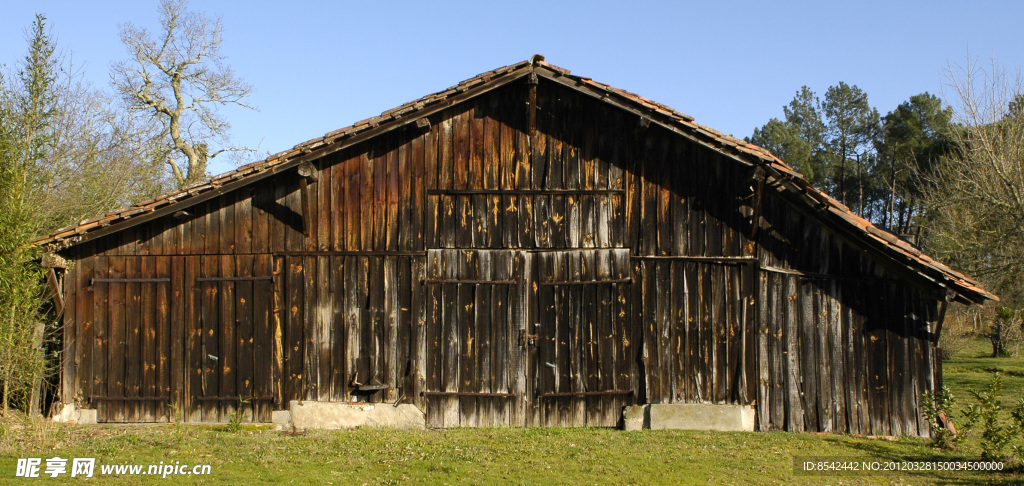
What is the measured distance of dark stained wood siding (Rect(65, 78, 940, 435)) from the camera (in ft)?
39.8

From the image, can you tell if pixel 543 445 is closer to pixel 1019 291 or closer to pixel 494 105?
pixel 494 105

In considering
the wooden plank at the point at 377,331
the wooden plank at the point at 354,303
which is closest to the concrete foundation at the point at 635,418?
the wooden plank at the point at 377,331

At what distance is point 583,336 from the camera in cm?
1233

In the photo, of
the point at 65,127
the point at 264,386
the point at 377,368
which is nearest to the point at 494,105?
the point at 377,368

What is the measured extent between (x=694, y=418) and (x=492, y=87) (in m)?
5.74

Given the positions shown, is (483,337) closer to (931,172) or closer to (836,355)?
(836,355)

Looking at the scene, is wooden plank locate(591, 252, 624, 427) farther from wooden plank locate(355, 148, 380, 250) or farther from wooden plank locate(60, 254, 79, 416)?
wooden plank locate(60, 254, 79, 416)

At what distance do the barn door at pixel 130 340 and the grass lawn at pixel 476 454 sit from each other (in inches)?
20.7

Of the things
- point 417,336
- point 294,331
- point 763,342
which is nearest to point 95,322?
point 294,331

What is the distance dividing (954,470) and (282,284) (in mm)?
9376

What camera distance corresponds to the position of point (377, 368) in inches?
482

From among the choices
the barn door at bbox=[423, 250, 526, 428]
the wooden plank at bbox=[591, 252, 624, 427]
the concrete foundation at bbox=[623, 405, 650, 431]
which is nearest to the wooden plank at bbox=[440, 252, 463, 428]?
the barn door at bbox=[423, 250, 526, 428]

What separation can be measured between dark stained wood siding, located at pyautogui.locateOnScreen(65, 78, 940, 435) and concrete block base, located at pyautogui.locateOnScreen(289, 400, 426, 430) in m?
0.18

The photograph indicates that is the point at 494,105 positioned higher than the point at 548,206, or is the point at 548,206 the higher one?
the point at 494,105
